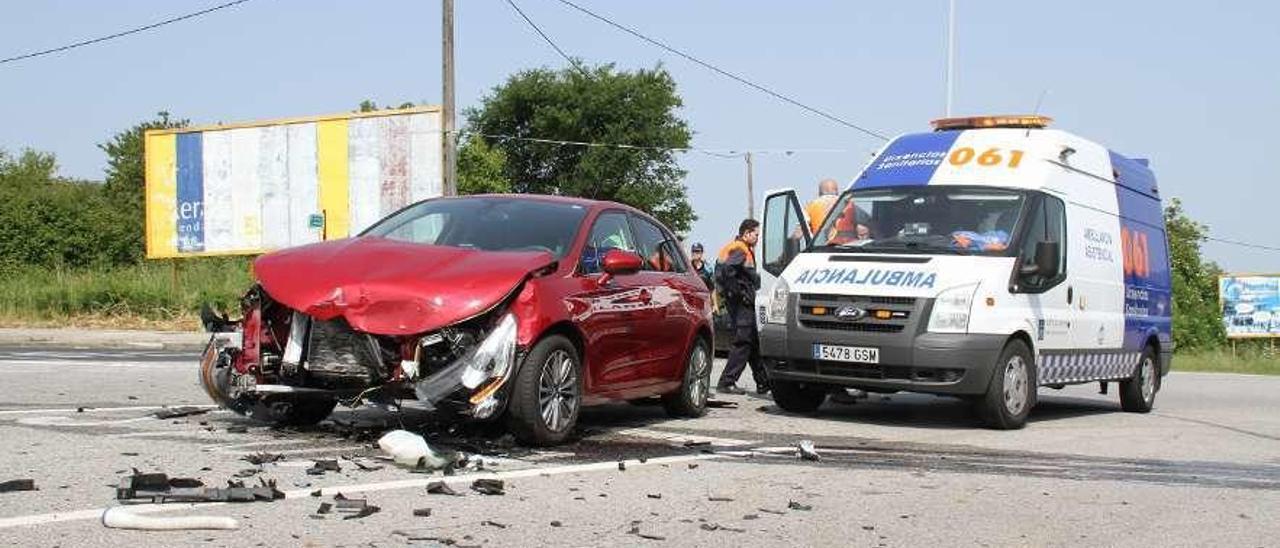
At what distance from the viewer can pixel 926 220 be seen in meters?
11.3

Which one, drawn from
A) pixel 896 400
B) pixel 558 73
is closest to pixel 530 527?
pixel 896 400

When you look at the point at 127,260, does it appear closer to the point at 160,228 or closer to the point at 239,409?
the point at 160,228

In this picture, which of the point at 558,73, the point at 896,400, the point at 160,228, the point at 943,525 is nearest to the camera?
the point at 943,525

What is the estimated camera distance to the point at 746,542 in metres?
5.75

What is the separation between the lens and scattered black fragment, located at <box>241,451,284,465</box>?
729 cm

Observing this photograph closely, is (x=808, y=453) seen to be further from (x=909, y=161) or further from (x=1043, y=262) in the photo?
(x=909, y=161)

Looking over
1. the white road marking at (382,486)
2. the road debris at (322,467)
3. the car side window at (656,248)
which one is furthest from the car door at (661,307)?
the road debris at (322,467)

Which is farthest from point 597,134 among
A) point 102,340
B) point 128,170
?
point 102,340

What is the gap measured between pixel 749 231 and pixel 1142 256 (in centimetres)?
389

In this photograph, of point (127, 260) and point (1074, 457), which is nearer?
point (1074, 457)

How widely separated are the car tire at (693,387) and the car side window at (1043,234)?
2566mm

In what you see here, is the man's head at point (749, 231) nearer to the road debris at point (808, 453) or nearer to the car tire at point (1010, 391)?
the car tire at point (1010, 391)

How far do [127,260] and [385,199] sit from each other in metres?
9.55

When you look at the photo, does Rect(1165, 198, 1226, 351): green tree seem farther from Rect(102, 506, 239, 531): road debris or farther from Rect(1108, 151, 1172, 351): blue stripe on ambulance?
Rect(102, 506, 239, 531): road debris
